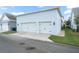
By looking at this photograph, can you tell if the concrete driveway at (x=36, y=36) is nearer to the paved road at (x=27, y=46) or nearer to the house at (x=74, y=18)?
the paved road at (x=27, y=46)

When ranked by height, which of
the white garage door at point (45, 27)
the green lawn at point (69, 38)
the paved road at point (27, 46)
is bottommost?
the paved road at point (27, 46)

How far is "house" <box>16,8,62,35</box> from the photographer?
369 cm

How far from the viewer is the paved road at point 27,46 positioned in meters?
3.47

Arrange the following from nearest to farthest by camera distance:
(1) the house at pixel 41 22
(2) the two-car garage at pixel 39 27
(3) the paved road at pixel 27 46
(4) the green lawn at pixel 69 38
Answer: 1. (3) the paved road at pixel 27 46
2. (4) the green lawn at pixel 69 38
3. (1) the house at pixel 41 22
4. (2) the two-car garage at pixel 39 27

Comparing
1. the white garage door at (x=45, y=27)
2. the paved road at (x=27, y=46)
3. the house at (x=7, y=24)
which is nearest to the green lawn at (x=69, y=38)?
the paved road at (x=27, y=46)

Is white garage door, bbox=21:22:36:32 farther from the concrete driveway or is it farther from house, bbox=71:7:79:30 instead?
house, bbox=71:7:79:30

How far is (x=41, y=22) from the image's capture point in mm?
3863

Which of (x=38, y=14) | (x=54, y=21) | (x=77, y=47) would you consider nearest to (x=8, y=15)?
(x=38, y=14)

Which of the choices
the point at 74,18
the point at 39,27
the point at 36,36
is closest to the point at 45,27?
the point at 39,27

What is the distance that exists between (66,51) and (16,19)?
5.87ft

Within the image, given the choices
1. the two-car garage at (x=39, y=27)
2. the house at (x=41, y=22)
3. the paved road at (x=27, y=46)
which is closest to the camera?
the paved road at (x=27, y=46)
